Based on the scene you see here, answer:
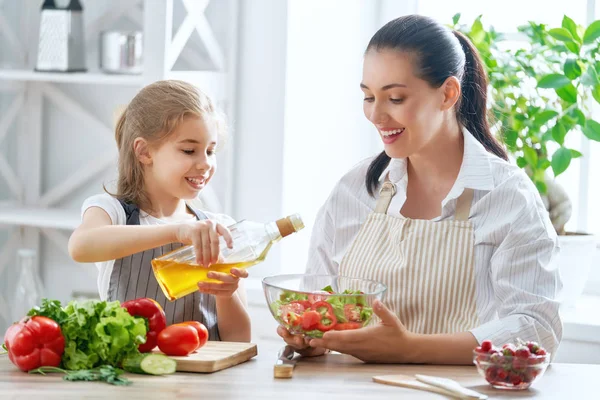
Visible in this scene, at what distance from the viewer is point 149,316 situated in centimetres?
177

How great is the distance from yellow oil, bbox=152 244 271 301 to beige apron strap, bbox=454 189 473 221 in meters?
0.46

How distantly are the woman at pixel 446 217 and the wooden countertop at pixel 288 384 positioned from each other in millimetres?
96

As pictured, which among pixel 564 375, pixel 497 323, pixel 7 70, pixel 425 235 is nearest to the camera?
pixel 564 375

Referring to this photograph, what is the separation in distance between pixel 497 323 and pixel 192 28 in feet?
4.85

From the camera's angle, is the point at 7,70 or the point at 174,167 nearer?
the point at 174,167

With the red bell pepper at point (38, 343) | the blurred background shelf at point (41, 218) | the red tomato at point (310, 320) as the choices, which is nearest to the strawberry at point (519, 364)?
the red tomato at point (310, 320)

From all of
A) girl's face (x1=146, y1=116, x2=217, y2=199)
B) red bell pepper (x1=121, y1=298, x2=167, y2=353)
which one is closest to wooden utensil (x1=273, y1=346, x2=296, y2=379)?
red bell pepper (x1=121, y1=298, x2=167, y2=353)

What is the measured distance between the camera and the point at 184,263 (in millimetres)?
1812

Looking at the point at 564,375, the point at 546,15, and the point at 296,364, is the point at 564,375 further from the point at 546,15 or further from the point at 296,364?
the point at 546,15

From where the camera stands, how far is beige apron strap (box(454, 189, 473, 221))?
2.03m

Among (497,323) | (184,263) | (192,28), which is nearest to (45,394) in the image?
(184,263)

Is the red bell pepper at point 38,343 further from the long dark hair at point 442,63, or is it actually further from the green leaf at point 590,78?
the green leaf at point 590,78

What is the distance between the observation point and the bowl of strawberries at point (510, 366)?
1.59 m

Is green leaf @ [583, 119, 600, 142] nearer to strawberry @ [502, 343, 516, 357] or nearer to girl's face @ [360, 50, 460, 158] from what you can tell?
girl's face @ [360, 50, 460, 158]
